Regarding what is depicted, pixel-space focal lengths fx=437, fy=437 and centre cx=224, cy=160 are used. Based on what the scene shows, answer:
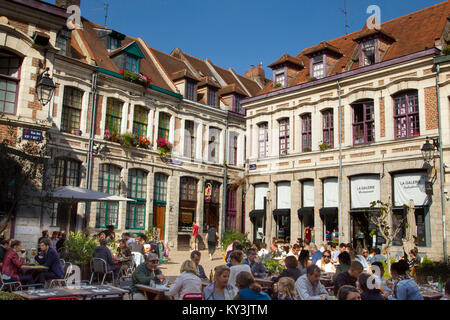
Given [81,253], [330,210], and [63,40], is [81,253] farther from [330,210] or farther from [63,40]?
[330,210]

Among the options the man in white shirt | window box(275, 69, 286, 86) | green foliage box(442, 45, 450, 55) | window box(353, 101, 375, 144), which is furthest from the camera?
window box(275, 69, 286, 86)

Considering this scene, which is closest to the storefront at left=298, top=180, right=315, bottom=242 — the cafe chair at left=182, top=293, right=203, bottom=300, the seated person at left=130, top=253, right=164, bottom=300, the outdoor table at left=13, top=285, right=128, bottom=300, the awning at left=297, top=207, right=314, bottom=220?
the awning at left=297, top=207, right=314, bottom=220

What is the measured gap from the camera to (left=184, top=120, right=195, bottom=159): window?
2422cm

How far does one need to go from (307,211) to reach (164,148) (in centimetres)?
793

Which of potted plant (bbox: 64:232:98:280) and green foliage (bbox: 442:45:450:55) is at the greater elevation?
green foliage (bbox: 442:45:450:55)

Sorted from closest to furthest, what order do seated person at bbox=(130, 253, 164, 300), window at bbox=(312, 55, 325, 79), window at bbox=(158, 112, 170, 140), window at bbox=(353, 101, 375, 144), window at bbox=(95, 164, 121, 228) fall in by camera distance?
seated person at bbox=(130, 253, 164, 300) → window at bbox=(353, 101, 375, 144) → window at bbox=(95, 164, 121, 228) → window at bbox=(312, 55, 325, 79) → window at bbox=(158, 112, 170, 140)

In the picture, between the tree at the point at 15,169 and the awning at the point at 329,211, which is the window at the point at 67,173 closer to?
the tree at the point at 15,169

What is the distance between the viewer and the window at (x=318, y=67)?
21.4 m

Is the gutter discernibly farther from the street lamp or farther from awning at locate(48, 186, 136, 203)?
the street lamp

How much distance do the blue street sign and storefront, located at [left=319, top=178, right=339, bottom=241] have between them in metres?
12.3

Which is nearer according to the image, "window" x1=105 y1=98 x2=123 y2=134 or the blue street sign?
the blue street sign
